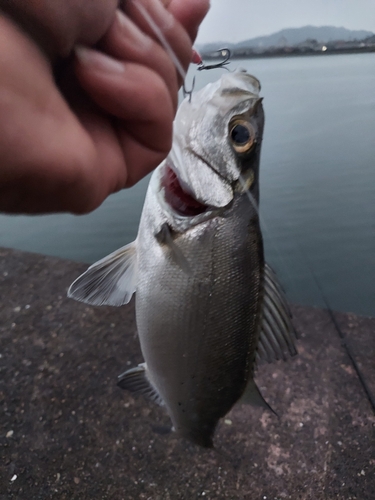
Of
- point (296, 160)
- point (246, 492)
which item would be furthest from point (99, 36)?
point (296, 160)

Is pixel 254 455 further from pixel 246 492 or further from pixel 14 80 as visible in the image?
pixel 14 80

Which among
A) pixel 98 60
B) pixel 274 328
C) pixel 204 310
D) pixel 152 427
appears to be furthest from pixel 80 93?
pixel 152 427

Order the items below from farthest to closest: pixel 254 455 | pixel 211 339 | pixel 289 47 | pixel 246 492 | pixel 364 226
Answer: pixel 364 226, pixel 289 47, pixel 254 455, pixel 246 492, pixel 211 339

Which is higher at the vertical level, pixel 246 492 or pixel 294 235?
pixel 246 492

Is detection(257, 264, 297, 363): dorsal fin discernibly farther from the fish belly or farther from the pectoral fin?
the pectoral fin

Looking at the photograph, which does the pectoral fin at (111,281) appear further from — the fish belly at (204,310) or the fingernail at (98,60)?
the fingernail at (98,60)

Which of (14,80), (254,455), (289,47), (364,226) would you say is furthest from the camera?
(364,226)

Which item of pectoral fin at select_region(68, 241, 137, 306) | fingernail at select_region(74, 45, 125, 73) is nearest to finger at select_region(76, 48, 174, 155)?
fingernail at select_region(74, 45, 125, 73)

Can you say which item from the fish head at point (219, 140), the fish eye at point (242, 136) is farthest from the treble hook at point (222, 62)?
the fish eye at point (242, 136)

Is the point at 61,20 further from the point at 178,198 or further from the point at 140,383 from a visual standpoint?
the point at 140,383
